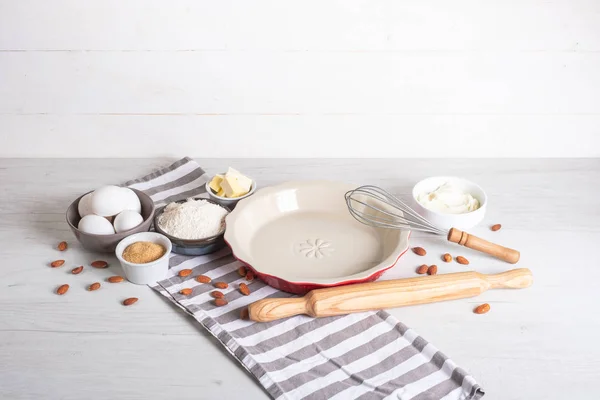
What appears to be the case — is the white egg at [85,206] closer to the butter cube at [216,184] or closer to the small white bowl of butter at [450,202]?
the butter cube at [216,184]

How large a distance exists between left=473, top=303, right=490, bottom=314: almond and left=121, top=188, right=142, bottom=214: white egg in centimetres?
61

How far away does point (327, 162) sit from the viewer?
58.8 inches

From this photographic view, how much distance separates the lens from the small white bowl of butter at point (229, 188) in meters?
1.26

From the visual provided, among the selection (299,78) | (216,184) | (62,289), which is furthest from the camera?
(299,78)

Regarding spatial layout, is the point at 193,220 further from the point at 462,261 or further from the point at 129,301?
the point at 462,261

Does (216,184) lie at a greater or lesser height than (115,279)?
greater

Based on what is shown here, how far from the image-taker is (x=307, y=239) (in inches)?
47.3

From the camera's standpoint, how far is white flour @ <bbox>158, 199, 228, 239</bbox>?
45.1 inches

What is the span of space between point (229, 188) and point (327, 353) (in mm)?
429

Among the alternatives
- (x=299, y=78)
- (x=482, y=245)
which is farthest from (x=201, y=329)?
(x=299, y=78)

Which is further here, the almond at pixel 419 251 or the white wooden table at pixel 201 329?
the almond at pixel 419 251

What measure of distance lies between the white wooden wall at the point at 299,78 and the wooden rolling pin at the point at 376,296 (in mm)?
512

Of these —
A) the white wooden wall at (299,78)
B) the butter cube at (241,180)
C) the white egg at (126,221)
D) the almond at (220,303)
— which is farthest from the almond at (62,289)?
the white wooden wall at (299,78)

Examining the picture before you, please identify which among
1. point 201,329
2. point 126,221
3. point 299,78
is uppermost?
point 299,78
